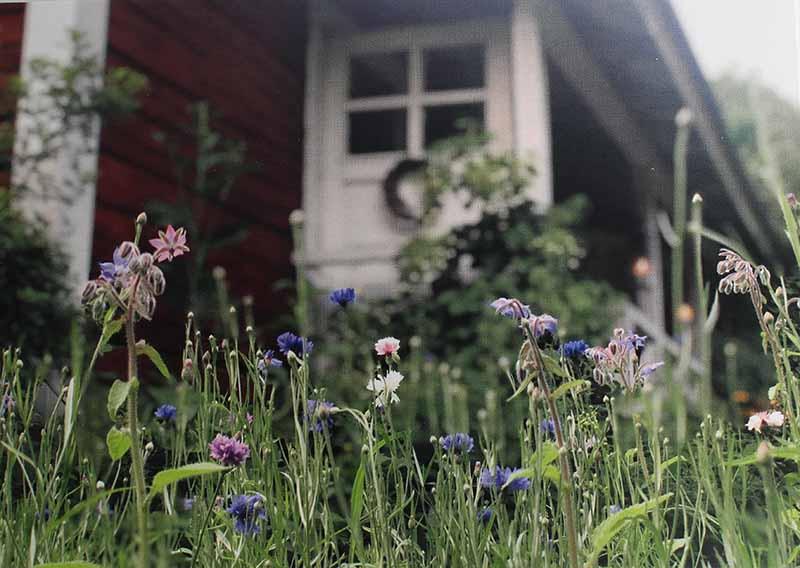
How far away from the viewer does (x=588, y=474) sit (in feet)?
3.77

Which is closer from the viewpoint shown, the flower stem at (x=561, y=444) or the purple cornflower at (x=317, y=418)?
the flower stem at (x=561, y=444)

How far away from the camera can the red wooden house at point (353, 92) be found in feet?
10.7

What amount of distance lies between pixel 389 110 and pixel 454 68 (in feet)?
1.34

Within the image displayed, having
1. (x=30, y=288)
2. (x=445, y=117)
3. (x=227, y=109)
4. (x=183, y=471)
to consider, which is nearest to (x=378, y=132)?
(x=445, y=117)

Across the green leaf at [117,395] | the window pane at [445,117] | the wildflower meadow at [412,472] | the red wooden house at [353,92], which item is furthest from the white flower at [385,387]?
the window pane at [445,117]

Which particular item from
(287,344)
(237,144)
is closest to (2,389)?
(287,344)

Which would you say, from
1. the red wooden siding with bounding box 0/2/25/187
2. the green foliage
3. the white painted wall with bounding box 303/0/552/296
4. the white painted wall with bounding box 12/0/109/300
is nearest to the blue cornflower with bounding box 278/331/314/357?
the green foliage

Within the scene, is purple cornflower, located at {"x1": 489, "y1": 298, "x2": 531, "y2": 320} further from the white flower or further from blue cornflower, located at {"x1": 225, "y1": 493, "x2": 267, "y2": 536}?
blue cornflower, located at {"x1": 225, "y1": 493, "x2": 267, "y2": 536}

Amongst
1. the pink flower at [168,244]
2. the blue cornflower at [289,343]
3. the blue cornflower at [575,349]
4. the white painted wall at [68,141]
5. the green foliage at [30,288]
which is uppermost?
the white painted wall at [68,141]

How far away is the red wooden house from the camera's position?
3.27 meters

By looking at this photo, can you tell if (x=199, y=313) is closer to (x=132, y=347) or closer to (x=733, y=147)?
(x=132, y=347)

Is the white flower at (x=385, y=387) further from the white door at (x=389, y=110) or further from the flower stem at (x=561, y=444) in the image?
the white door at (x=389, y=110)

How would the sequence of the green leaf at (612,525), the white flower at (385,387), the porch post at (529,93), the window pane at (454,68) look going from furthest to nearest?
the window pane at (454,68) < the porch post at (529,93) < the white flower at (385,387) < the green leaf at (612,525)

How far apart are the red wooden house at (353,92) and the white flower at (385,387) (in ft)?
6.72
